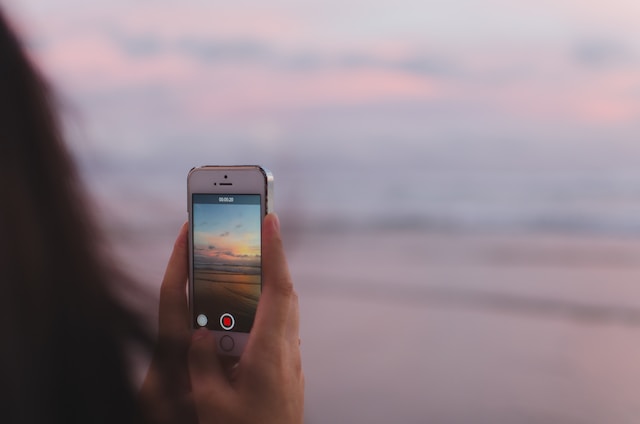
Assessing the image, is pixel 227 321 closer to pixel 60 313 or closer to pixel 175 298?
pixel 175 298

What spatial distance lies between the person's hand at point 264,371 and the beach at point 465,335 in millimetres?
55

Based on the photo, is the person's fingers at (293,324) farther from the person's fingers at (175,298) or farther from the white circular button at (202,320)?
the white circular button at (202,320)

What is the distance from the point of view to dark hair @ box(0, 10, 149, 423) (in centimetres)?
34

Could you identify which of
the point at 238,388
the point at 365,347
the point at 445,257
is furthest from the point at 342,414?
the point at 445,257

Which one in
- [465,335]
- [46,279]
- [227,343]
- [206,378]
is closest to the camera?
[46,279]

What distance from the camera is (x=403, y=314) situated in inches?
110

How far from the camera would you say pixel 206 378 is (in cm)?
46

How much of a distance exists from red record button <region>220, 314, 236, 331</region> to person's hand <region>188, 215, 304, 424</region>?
178mm

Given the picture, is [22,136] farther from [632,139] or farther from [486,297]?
[632,139]

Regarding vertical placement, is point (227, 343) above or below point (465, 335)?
above

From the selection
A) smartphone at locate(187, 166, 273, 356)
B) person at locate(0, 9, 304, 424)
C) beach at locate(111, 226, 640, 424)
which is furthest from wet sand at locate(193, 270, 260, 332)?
person at locate(0, 9, 304, 424)

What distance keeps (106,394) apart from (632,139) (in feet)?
22.9

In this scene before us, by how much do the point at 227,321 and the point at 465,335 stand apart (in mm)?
1909

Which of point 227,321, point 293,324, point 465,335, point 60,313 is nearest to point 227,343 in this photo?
point 227,321
